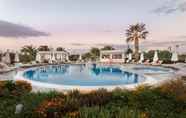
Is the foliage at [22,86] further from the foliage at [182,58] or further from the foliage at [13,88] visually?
the foliage at [182,58]

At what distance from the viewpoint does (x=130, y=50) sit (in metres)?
37.2

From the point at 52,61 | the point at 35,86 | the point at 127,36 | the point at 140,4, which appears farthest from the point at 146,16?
the point at 35,86

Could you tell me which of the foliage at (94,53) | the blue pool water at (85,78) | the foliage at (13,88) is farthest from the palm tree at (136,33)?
the foliage at (13,88)

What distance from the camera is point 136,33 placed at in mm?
→ 33281

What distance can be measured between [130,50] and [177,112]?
32137mm

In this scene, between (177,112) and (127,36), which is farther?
(127,36)

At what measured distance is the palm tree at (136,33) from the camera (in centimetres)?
3253

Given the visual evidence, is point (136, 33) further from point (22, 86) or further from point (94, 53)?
point (22, 86)

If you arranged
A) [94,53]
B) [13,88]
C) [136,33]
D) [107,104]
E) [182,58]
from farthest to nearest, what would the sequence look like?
1. [94,53]
2. [136,33]
3. [182,58]
4. [13,88]
5. [107,104]

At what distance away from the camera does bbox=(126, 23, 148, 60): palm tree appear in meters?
32.5

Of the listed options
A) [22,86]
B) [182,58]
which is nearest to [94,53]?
[182,58]

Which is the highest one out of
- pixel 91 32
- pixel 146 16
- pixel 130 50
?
pixel 146 16

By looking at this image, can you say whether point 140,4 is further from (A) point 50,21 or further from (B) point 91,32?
(A) point 50,21

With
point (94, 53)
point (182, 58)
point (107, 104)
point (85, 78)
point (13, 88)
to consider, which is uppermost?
point (94, 53)
